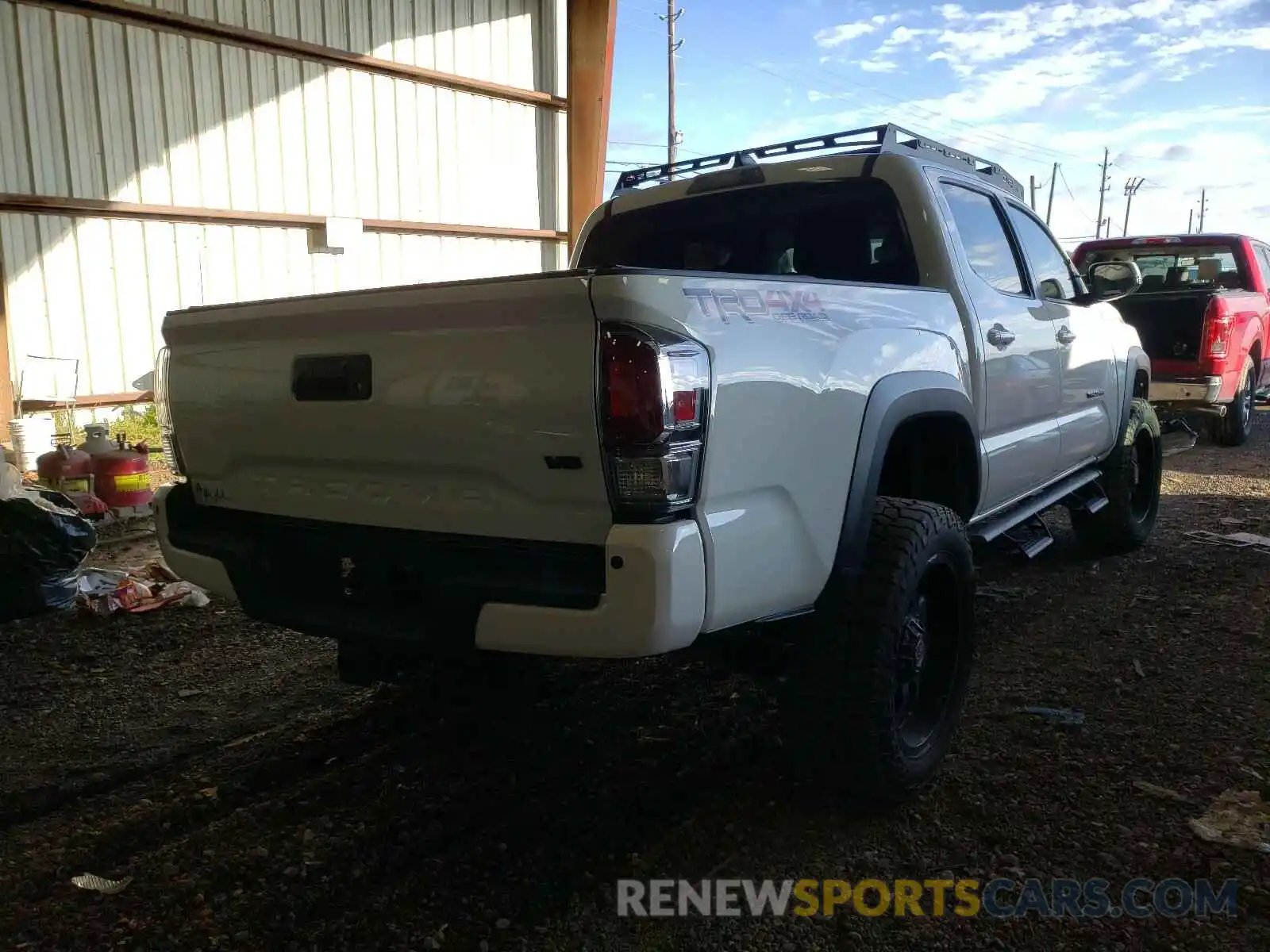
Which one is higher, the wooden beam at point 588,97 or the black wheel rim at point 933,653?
the wooden beam at point 588,97

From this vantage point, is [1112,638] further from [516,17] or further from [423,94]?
[516,17]

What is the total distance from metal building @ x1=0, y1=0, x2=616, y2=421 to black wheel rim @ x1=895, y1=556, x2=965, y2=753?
8.97 metres

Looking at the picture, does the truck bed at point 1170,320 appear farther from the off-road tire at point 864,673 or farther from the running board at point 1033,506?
the off-road tire at point 864,673

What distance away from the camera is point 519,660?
11.0 ft

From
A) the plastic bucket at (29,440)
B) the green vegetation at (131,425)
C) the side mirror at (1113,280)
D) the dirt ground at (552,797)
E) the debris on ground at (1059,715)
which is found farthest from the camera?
the green vegetation at (131,425)

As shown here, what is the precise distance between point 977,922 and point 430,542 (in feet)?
5.10

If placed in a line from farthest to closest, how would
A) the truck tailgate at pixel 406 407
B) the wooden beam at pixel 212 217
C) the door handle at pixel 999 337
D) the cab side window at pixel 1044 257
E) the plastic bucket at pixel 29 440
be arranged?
the wooden beam at pixel 212 217
the plastic bucket at pixel 29 440
the cab side window at pixel 1044 257
the door handle at pixel 999 337
the truck tailgate at pixel 406 407

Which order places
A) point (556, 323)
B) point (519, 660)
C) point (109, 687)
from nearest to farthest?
point (556, 323) → point (519, 660) → point (109, 687)

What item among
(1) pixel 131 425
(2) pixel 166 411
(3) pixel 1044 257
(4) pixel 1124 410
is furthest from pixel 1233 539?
(1) pixel 131 425

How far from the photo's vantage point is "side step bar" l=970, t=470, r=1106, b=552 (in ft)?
11.8

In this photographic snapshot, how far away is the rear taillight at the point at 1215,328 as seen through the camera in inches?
334

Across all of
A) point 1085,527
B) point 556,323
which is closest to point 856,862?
point 556,323

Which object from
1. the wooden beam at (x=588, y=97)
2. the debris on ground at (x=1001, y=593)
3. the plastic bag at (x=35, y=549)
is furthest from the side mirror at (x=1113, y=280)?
the wooden beam at (x=588, y=97)

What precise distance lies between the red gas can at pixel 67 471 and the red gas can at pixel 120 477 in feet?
0.23
